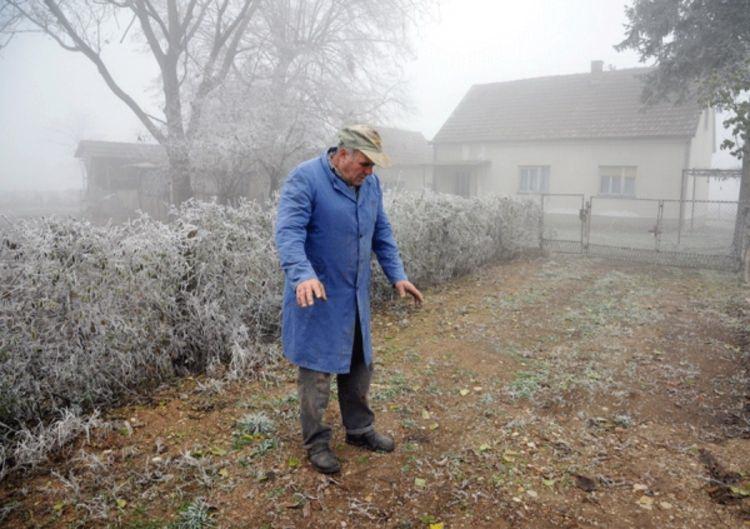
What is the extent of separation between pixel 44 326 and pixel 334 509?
230 cm

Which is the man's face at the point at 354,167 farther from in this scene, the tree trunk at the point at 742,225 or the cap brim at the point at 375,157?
the tree trunk at the point at 742,225

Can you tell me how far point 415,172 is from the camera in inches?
1046

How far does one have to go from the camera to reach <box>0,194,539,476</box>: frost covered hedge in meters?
3.17

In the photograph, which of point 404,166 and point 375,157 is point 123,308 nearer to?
point 375,157

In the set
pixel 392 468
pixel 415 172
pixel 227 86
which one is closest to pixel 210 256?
pixel 392 468

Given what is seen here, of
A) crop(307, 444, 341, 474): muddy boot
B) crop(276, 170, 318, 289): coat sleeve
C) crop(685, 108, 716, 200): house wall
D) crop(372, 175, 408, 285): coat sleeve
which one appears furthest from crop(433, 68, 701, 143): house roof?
crop(307, 444, 341, 474): muddy boot

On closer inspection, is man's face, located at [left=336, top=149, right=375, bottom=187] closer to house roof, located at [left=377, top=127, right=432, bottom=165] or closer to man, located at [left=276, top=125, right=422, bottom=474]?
man, located at [left=276, top=125, right=422, bottom=474]

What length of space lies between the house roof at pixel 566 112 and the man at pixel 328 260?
63.5 feet

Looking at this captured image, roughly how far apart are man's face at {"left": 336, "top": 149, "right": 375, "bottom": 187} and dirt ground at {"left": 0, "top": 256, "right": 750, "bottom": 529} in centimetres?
179

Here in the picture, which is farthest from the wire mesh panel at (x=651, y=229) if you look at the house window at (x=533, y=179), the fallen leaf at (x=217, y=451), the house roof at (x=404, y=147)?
the fallen leaf at (x=217, y=451)

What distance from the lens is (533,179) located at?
878 inches

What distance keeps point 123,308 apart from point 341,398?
1851 millimetres

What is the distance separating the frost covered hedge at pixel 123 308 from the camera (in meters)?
3.17

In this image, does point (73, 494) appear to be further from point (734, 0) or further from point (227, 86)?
point (734, 0)
